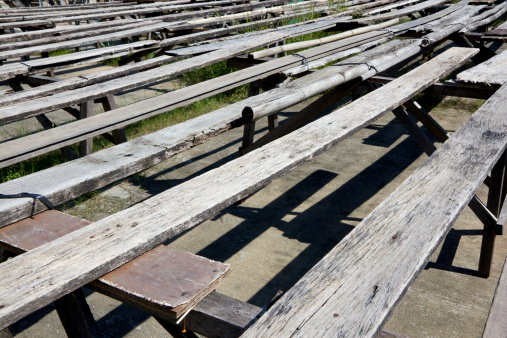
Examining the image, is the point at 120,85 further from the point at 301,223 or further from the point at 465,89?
the point at 465,89

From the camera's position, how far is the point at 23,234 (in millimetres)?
1568

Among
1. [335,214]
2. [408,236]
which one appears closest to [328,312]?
[408,236]

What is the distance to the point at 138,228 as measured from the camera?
1473 mm

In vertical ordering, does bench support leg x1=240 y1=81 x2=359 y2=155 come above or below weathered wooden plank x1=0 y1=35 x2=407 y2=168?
below

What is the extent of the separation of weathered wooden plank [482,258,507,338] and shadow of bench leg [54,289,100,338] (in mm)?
1228

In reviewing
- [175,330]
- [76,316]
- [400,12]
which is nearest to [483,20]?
[400,12]

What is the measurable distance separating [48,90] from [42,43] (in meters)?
2.09

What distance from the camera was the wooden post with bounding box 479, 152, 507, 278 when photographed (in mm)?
2973

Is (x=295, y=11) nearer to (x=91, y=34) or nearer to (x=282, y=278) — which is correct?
(x=91, y=34)

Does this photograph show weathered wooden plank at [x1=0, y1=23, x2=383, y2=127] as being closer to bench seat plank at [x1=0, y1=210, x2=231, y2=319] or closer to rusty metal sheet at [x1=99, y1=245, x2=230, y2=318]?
bench seat plank at [x1=0, y1=210, x2=231, y2=319]

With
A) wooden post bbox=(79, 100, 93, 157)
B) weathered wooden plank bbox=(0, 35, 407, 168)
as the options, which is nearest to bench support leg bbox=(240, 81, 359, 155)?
weathered wooden plank bbox=(0, 35, 407, 168)

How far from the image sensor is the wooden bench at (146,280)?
1.19 metres

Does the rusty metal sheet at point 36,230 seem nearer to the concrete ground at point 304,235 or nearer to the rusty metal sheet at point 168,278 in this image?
the rusty metal sheet at point 168,278

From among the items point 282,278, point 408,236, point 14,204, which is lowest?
point 282,278
